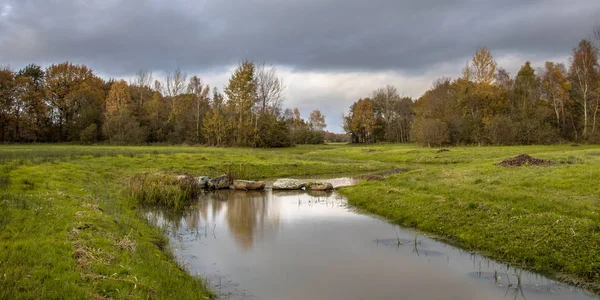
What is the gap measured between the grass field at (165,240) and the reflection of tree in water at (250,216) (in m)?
2.90

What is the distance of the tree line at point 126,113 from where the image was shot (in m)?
69.3

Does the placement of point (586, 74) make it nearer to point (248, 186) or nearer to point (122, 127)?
point (248, 186)

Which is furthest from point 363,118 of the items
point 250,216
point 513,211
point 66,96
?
point 513,211

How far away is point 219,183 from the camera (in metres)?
26.9

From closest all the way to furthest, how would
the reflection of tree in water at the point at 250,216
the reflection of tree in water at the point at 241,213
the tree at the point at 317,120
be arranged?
1. the reflection of tree in water at the point at 250,216
2. the reflection of tree in water at the point at 241,213
3. the tree at the point at 317,120

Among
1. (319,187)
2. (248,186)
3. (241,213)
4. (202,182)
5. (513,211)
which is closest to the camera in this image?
(513,211)

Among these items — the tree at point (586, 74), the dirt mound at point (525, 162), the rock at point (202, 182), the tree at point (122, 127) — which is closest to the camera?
the dirt mound at point (525, 162)

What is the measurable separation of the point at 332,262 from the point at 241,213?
838 cm

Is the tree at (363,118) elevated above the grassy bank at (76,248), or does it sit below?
above

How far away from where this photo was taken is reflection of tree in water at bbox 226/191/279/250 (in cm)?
1426

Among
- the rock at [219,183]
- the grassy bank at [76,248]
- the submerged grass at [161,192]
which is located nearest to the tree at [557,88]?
the rock at [219,183]

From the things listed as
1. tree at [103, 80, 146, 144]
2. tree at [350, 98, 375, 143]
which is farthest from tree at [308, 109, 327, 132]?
tree at [103, 80, 146, 144]

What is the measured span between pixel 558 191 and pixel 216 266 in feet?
45.5

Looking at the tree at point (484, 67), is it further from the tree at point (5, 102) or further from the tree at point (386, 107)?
the tree at point (5, 102)
